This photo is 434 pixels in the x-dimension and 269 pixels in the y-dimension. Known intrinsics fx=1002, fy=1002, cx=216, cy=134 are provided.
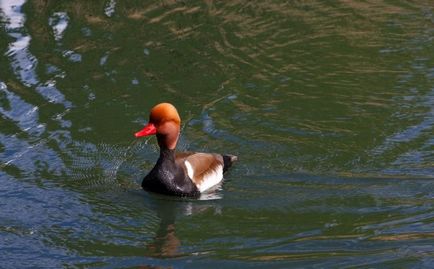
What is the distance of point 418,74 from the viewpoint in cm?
1477

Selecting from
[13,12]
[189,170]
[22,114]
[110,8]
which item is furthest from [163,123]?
[13,12]

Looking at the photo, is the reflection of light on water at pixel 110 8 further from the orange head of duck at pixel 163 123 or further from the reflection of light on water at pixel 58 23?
the orange head of duck at pixel 163 123

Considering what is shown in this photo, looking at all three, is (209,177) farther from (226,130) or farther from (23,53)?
(23,53)

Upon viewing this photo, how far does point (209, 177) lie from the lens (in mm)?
11758

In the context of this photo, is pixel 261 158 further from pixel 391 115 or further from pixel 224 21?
pixel 224 21

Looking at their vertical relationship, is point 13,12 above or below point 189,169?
below

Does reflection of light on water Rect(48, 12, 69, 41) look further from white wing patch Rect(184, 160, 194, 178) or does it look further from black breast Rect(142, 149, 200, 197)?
black breast Rect(142, 149, 200, 197)

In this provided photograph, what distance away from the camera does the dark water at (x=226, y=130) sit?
9867 mm

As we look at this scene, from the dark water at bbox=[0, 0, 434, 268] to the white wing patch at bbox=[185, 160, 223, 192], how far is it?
0.77 ft

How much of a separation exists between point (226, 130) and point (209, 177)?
1.43 m

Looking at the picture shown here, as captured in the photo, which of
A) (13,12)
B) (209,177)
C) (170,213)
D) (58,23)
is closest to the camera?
(170,213)

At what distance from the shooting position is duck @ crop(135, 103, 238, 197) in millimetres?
11422

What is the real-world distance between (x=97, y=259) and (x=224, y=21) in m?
8.95

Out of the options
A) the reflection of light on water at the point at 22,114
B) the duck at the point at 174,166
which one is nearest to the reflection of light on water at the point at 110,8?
the reflection of light on water at the point at 22,114
